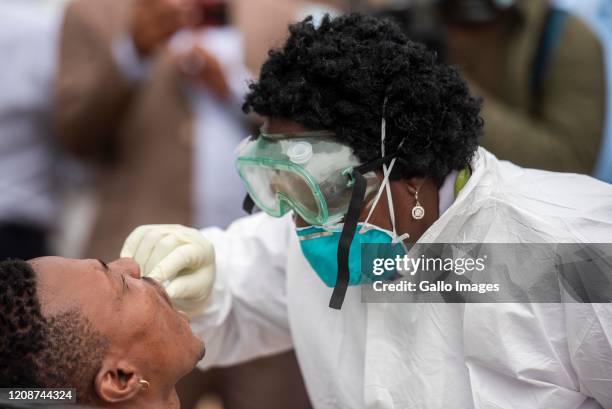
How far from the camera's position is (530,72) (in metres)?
3.17

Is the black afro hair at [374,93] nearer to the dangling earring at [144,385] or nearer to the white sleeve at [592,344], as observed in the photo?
the white sleeve at [592,344]

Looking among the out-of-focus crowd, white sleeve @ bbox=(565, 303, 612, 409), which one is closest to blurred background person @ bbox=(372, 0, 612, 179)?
the out-of-focus crowd

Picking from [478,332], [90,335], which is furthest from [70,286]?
[478,332]

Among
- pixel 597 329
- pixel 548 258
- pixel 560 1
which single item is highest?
pixel 560 1

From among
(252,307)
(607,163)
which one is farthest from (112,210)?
A: (607,163)

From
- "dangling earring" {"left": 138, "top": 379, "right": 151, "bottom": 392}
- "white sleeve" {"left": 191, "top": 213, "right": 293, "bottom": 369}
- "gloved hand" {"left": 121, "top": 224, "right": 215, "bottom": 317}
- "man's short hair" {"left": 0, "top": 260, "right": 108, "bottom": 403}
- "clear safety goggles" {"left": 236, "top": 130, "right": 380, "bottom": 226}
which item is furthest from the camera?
"white sleeve" {"left": 191, "top": 213, "right": 293, "bottom": 369}

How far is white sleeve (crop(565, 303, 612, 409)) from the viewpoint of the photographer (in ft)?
6.28

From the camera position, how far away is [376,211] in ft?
6.93

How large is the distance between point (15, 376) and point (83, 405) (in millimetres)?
164

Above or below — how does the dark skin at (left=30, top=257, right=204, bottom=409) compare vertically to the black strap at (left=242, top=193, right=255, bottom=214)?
below

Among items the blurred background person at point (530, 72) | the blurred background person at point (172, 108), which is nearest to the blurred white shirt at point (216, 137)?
the blurred background person at point (172, 108)

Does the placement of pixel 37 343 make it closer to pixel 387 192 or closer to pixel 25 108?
pixel 387 192

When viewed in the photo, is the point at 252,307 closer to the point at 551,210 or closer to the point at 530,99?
the point at 551,210

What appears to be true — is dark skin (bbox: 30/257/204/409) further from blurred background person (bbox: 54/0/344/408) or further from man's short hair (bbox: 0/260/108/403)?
blurred background person (bbox: 54/0/344/408)
